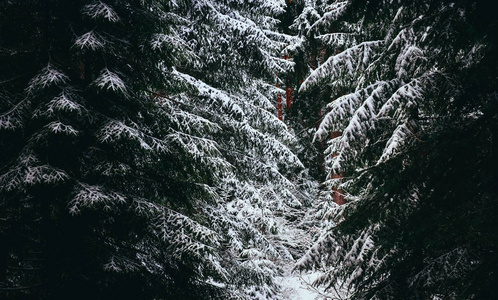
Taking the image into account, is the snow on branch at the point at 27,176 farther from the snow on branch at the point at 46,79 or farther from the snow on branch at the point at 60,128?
the snow on branch at the point at 46,79

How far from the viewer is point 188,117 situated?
581 centimetres

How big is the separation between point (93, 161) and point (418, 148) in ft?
13.5

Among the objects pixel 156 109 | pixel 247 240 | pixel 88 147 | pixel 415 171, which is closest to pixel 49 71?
pixel 88 147

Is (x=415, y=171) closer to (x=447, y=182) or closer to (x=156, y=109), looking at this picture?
(x=447, y=182)

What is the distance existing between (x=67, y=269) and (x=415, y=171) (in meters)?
4.15

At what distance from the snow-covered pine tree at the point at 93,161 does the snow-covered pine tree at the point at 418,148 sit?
2.54 metres

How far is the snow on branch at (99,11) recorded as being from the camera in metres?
4.19

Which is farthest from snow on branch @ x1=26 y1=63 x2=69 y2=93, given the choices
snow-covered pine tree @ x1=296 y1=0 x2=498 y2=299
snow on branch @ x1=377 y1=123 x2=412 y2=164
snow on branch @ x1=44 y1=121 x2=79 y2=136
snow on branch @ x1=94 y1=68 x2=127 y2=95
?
snow on branch @ x1=377 y1=123 x2=412 y2=164

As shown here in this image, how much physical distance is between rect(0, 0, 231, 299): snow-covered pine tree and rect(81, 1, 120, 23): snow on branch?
0.02 metres

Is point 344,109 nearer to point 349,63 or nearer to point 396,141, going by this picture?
point 349,63

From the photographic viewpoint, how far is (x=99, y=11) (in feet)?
13.9

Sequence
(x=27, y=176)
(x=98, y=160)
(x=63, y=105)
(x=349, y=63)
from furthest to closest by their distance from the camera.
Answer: (x=349, y=63)
(x=98, y=160)
(x=63, y=105)
(x=27, y=176)

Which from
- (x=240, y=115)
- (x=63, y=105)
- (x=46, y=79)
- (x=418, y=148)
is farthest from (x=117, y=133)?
(x=240, y=115)

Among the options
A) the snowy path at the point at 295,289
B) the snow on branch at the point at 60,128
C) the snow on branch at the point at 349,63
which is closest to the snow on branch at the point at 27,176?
the snow on branch at the point at 60,128
